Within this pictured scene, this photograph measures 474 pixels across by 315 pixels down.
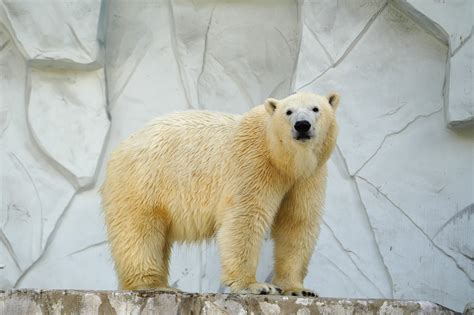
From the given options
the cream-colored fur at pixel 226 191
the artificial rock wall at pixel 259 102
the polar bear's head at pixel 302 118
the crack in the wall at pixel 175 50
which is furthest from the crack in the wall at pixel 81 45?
the polar bear's head at pixel 302 118

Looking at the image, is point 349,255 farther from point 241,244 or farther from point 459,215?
point 241,244

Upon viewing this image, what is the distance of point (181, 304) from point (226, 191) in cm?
57

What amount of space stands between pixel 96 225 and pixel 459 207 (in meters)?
2.14

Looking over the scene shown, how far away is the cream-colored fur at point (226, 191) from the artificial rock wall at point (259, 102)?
153 centimetres

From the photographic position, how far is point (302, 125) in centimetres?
451

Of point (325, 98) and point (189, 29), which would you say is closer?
point (325, 98)

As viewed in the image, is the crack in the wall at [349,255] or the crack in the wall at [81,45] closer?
the crack in the wall at [349,255]

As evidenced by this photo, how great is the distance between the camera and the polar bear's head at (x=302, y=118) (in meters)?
4.53

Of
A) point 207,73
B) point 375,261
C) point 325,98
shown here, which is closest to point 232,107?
point 207,73

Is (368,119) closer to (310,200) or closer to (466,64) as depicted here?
(466,64)

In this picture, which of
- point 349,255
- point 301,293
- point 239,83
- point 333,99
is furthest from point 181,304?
point 239,83

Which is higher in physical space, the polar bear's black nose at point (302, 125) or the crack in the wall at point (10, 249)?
the polar bear's black nose at point (302, 125)

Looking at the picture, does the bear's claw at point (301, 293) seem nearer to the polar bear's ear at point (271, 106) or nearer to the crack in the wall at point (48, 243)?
the polar bear's ear at point (271, 106)

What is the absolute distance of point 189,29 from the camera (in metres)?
6.87
